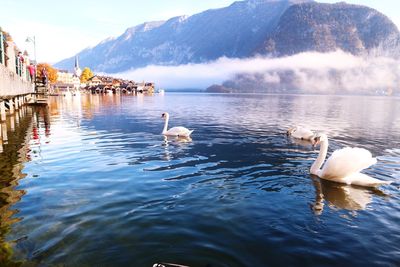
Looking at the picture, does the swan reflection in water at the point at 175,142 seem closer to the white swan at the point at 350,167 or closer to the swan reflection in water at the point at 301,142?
the swan reflection in water at the point at 301,142

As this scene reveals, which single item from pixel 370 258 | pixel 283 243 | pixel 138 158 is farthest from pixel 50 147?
pixel 370 258

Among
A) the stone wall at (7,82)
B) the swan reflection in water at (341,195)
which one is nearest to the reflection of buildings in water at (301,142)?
the swan reflection in water at (341,195)

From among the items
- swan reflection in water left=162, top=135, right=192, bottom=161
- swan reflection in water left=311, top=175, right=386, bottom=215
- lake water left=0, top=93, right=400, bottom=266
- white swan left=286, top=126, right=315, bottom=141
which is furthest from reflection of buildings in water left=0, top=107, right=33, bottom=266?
white swan left=286, top=126, right=315, bottom=141

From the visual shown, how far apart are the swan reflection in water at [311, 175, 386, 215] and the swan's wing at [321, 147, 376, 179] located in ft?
1.39

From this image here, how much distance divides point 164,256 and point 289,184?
6.41m

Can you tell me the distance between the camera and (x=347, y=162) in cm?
1058

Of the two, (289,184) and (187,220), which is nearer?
(187,220)

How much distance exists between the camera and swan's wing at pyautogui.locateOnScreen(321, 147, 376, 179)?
407 inches

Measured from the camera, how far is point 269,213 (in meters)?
8.17

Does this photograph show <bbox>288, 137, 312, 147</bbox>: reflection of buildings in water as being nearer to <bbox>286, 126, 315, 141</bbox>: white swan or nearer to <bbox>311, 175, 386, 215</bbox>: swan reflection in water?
<bbox>286, 126, 315, 141</bbox>: white swan

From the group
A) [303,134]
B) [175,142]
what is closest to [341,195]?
[175,142]

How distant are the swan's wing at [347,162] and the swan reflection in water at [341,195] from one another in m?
0.42

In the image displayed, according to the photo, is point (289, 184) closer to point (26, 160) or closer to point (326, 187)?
point (326, 187)

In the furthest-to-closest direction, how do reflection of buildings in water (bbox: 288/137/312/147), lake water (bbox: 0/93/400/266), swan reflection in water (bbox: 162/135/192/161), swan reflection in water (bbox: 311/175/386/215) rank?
reflection of buildings in water (bbox: 288/137/312/147) → swan reflection in water (bbox: 162/135/192/161) → swan reflection in water (bbox: 311/175/386/215) → lake water (bbox: 0/93/400/266)
